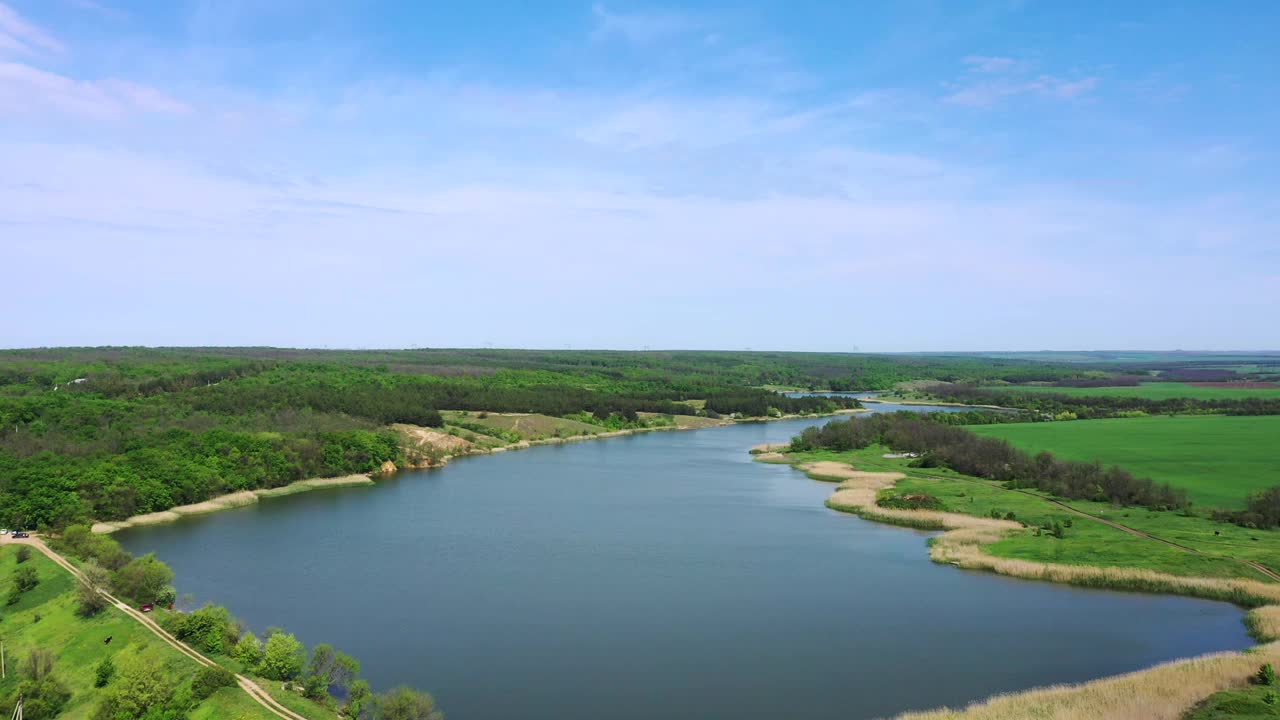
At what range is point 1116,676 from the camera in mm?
28000

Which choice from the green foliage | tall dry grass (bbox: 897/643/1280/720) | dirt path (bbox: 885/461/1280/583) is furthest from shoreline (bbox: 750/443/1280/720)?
the green foliage

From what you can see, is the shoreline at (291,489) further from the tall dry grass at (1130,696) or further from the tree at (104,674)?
the tall dry grass at (1130,696)

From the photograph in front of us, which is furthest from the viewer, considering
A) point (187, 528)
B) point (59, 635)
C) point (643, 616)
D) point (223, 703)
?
point (187, 528)

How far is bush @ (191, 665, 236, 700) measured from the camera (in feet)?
82.7

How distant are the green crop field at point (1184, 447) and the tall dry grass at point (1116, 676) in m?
19.1

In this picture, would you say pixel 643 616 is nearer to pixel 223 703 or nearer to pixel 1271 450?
pixel 223 703

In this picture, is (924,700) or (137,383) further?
(137,383)

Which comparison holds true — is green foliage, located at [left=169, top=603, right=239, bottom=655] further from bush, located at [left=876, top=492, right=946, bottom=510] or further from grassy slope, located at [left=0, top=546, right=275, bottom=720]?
bush, located at [left=876, top=492, right=946, bottom=510]

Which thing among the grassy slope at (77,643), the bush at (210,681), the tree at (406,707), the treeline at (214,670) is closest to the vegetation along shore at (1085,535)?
the tree at (406,707)

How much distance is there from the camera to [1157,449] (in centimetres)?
7744

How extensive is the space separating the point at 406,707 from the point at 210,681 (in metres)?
6.94

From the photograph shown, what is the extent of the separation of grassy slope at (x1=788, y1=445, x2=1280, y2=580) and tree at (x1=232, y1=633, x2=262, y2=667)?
36.8 metres

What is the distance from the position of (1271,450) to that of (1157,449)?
865 centimetres

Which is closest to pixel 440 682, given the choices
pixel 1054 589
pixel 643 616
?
pixel 643 616
